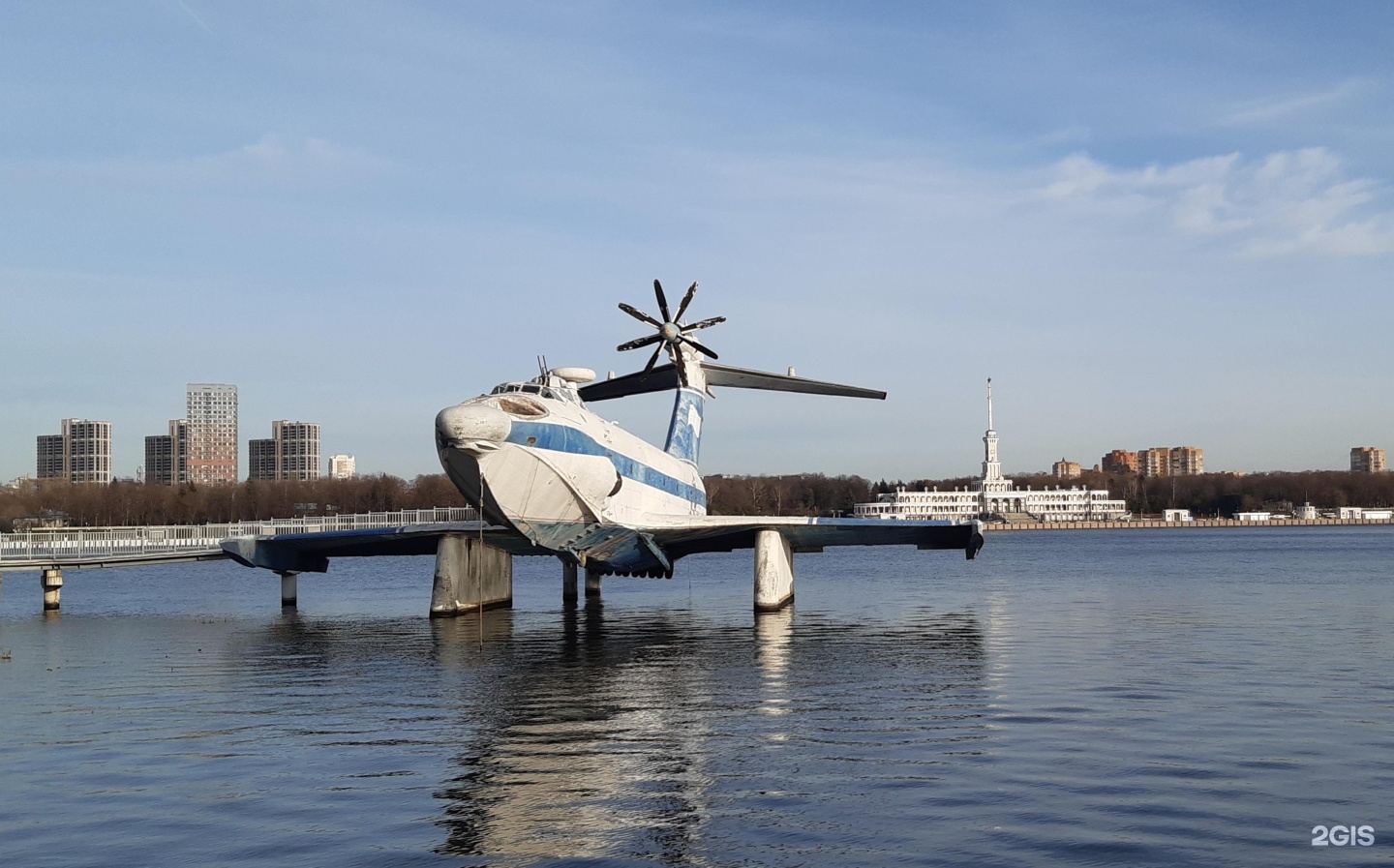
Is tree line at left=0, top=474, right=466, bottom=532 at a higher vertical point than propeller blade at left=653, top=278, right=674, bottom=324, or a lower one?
lower

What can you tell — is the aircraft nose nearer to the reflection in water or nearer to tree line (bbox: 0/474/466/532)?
the reflection in water

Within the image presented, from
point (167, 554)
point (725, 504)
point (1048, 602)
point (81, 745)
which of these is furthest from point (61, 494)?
point (81, 745)

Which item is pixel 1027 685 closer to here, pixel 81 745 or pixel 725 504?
pixel 81 745

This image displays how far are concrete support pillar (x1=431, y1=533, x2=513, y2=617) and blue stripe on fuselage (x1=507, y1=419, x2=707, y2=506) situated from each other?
4.75m

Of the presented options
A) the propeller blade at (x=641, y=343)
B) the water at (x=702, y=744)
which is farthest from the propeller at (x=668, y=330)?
the water at (x=702, y=744)

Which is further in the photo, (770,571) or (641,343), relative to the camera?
(641,343)

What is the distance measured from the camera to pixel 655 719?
16.1m

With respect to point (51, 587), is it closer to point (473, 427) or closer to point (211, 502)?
point (473, 427)

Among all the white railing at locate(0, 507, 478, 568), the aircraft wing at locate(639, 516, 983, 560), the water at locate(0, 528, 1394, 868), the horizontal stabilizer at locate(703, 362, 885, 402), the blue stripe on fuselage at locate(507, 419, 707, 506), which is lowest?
the water at locate(0, 528, 1394, 868)

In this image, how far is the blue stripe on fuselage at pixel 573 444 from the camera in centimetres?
2583

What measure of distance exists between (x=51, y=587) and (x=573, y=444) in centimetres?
2329

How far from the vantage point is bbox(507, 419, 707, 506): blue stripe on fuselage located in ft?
84.7

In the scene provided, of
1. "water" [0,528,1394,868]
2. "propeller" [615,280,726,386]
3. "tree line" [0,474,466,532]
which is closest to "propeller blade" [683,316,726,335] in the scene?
"propeller" [615,280,726,386]

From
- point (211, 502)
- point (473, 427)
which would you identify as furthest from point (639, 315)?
point (211, 502)
